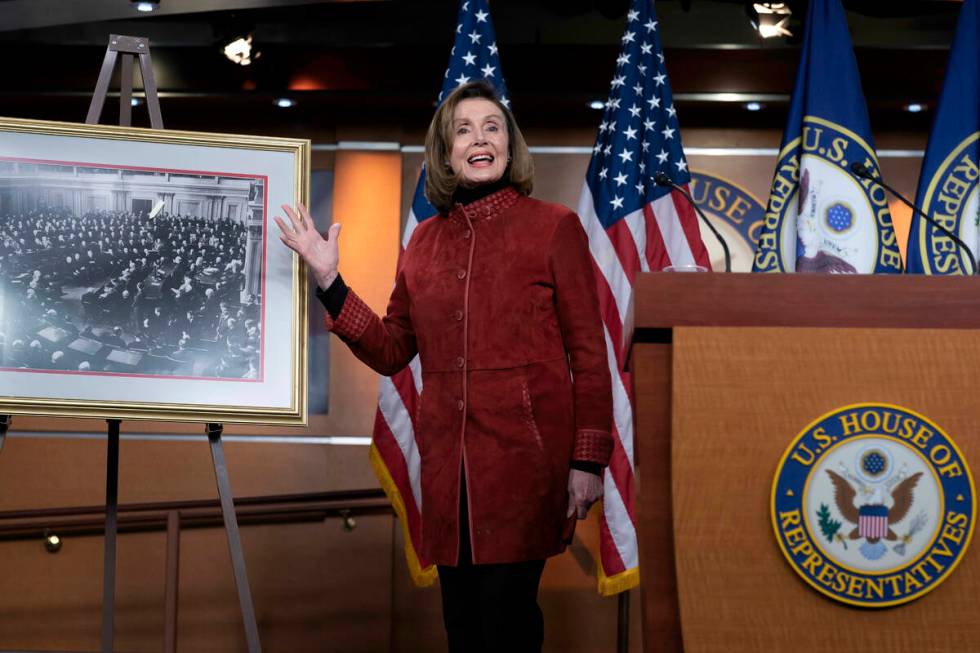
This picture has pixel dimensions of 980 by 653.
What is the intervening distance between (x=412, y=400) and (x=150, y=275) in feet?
3.96

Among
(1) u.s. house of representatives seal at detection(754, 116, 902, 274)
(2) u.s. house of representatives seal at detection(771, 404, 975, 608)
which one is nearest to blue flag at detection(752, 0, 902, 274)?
(1) u.s. house of representatives seal at detection(754, 116, 902, 274)

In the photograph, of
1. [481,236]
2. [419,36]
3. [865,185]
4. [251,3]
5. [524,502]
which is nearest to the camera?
[524,502]

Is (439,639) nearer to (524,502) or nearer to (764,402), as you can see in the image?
(524,502)

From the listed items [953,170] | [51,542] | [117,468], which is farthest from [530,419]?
[51,542]

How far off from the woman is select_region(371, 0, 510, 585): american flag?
1031 millimetres

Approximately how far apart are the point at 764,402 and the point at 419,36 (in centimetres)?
293

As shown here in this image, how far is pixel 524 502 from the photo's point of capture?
2.22m

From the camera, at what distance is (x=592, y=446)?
7.36 feet

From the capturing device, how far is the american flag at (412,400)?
3.49 m

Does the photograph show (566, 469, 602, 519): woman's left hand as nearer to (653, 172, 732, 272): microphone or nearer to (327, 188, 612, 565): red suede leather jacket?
(327, 188, 612, 565): red suede leather jacket

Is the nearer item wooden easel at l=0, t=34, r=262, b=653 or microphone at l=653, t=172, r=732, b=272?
microphone at l=653, t=172, r=732, b=272

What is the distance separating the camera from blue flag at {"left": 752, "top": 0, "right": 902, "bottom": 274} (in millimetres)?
3238

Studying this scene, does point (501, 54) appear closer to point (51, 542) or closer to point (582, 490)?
point (582, 490)

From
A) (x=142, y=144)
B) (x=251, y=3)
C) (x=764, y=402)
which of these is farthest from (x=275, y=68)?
(x=764, y=402)
